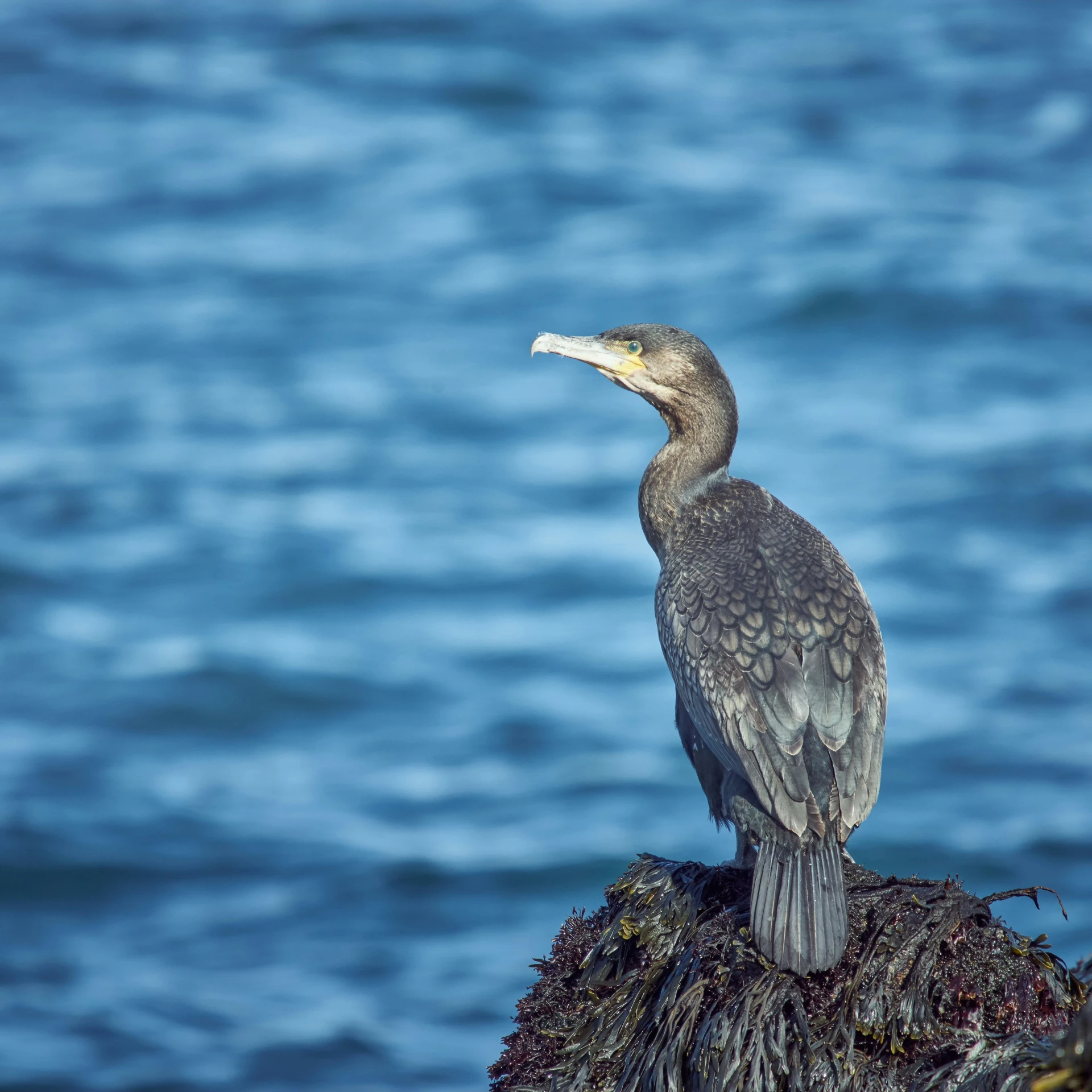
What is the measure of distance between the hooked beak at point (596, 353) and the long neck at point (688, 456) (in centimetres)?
23

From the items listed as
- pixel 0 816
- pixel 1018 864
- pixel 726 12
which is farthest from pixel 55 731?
pixel 726 12

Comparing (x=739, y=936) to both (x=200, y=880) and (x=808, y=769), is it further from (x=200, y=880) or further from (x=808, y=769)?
(x=200, y=880)

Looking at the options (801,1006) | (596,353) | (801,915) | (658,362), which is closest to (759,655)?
(801,915)

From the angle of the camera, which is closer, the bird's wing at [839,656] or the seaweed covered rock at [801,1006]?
the seaweed covered rock at [801,1006]

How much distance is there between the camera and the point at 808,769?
443 centimetres

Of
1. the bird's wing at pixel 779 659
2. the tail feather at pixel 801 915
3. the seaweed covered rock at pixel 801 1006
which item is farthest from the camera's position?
the bird's wing at pixel 779 659

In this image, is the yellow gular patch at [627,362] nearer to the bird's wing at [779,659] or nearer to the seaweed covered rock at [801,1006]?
the bird's wing at [779,659]

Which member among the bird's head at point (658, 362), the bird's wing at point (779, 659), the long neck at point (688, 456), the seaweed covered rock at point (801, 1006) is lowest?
the seaweed covered rock at point (801, 1006)

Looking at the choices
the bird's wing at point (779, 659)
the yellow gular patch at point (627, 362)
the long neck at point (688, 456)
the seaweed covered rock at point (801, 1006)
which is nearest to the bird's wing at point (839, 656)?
the bird's wing at point (779, 659)

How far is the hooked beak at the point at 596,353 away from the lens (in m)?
5.70

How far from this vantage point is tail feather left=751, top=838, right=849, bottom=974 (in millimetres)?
3918

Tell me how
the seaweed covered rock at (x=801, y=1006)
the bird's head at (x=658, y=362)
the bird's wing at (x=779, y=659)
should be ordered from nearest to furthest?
1. the seaweed covered rock at (x=801, y=1006)
2. the bird's wing at (x=779, y=659)
3. the bird's head at (x=658, y=362)

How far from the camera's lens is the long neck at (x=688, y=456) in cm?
566

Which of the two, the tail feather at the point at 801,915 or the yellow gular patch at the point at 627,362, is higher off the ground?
the yellow gular patch at the point at 627,362
